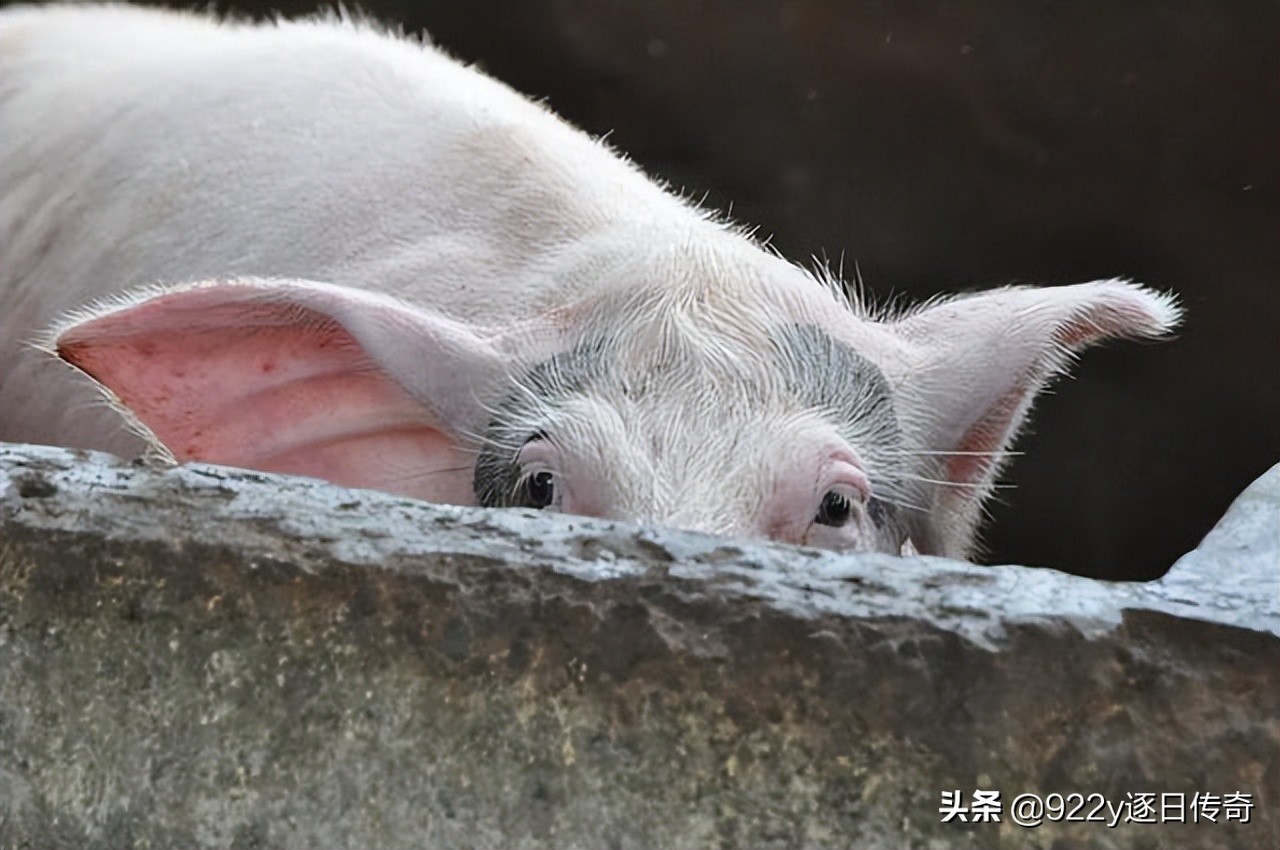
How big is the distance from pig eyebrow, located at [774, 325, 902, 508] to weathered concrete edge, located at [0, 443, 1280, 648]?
832mm

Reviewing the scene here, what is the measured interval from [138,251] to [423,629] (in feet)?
5.53

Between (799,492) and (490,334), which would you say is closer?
(799,492)

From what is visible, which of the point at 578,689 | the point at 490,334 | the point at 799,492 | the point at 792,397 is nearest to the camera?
the point at 578,689

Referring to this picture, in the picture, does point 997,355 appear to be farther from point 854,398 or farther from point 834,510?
point 834,510

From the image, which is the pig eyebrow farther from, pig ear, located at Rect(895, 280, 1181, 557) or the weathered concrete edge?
the weathered concrete edge

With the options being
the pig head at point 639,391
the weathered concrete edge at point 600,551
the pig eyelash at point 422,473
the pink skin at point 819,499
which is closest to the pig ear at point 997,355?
the pig head at point 639,391

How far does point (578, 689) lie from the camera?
51.8 inches

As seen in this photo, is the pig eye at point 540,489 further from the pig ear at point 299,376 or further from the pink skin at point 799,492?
the pig ear at point 299,376

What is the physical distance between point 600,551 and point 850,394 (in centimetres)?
96

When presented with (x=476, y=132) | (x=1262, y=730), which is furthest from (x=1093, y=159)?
(x=1262, y=730)

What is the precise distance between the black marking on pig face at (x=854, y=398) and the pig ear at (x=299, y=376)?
0.36m

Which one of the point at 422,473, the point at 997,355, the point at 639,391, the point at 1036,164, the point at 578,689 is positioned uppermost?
the point at 1036,164

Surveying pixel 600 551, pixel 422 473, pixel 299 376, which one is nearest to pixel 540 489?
pixel 422 473

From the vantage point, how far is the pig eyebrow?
225 centimetres
